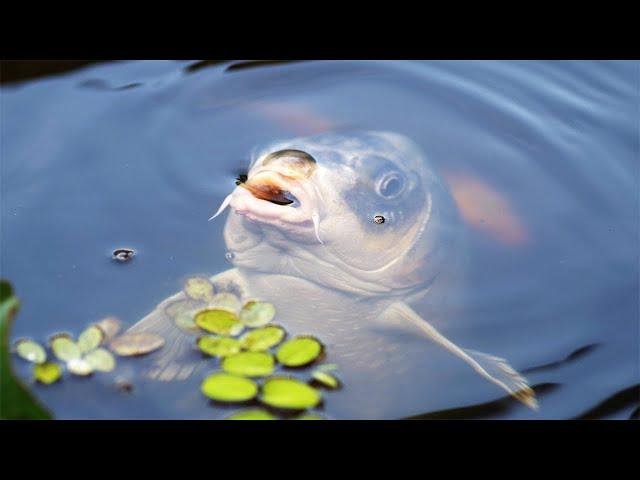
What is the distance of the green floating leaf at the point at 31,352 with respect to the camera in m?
2.58

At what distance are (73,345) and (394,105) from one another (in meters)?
2.23

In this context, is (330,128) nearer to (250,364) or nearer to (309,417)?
(250,364)

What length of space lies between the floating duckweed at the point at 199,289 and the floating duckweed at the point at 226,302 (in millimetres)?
37

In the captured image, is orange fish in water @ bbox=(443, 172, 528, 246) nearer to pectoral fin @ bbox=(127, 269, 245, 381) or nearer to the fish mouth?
the fish mouth

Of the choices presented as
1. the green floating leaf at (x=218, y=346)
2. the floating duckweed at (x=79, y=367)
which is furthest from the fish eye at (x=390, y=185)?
the floating duckweed at (x=79, y=367)

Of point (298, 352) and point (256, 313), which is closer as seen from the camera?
point (298, 352)

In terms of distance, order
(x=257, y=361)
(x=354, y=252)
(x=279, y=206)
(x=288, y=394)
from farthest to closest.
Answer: (x=354, y=252) → (x=279, y=206) → (x=257, y=361) → (x=288, y=394)

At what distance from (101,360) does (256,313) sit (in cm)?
56

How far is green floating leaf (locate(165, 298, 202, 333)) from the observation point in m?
2.74

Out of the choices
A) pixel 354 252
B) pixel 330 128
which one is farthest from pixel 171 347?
pixel 330 128

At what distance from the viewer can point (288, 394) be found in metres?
2.46

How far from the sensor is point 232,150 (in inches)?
146

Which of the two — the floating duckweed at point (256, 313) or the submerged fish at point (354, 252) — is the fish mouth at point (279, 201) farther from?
the floating duckweed at point (256, 313)

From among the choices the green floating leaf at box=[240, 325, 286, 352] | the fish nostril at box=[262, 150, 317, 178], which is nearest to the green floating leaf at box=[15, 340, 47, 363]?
the green floating leaf at box=[240, 325, 286, 352]
